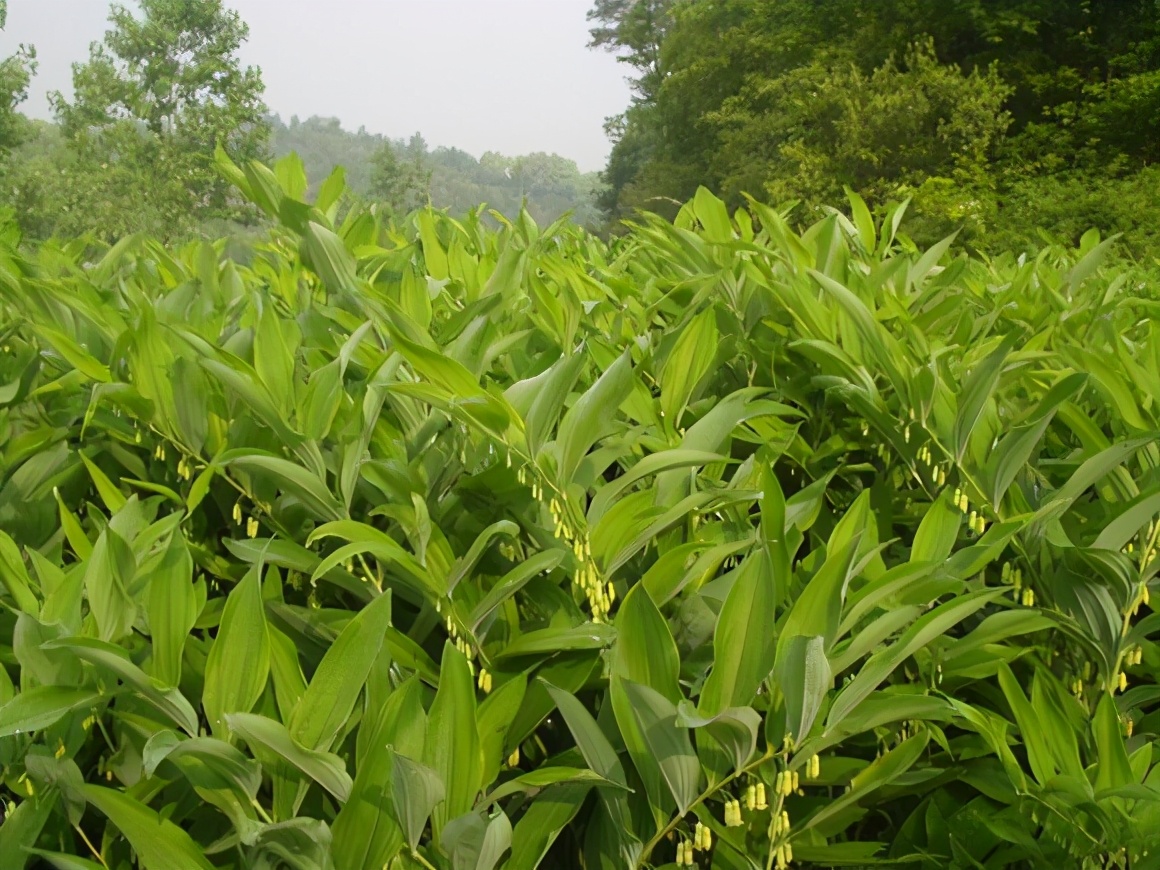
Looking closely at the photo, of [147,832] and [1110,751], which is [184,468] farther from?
[1110,751]

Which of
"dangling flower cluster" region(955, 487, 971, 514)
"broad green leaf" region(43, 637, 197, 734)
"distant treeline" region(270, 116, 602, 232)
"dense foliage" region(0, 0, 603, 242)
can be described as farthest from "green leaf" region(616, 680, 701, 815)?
"distant treeline" region(270, 116, 602, 232)

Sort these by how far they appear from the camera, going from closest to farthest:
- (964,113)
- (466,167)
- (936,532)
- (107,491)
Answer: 1. (936,532)
2. (107,491)
3. (964,113)
4. (466,167)

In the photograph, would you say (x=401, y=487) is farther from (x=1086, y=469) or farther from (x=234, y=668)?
(x=1086, y=469)

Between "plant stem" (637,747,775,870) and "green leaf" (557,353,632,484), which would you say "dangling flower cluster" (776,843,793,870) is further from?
"green leaf" (557,353,632,484)

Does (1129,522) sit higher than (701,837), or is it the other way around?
(1129,522)

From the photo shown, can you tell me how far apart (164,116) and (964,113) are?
148 ft

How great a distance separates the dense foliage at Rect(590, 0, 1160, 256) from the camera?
18422 mm

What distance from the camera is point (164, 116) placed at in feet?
173

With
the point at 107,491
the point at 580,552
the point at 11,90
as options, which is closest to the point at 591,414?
the point at 580,552

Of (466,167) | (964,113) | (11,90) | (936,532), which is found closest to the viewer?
(936,532)

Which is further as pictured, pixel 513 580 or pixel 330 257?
pixel 330 257

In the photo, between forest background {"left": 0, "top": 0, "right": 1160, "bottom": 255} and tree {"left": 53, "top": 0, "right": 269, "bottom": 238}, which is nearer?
forest background {"left": 0, "top": 0, "right": 1160, "bottom": 255}

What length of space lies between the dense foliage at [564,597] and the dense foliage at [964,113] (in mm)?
14525

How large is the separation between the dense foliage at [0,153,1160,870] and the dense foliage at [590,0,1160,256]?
14525 millimetres
